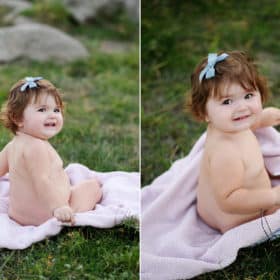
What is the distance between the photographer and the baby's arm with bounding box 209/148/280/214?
1631mm

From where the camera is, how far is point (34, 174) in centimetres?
164

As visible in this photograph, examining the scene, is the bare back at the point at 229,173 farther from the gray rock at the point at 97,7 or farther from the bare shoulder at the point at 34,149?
the gray rock at the point at 97,7

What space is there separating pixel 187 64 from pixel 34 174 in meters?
1.37

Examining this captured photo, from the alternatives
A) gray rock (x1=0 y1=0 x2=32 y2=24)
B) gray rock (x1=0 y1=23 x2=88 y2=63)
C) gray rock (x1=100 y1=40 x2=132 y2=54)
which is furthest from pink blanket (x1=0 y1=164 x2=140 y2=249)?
gray rock (x1=0 y1=0 x2=32 y2=24)

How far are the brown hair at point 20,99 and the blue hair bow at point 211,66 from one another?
15.6 inches

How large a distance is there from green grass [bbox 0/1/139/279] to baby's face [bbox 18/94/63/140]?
26cm

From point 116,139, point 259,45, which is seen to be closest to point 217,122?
point 116,139

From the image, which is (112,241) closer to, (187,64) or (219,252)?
(219,252)

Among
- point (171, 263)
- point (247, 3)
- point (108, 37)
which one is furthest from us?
point (108, 37)

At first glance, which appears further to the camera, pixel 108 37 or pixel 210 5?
pixel 108 37

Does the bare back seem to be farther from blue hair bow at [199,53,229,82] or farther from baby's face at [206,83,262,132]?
blue hair bow at [199,53,229,82]

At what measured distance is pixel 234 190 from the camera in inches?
64.5

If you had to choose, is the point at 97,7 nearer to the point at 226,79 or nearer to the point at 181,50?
the point at 181,50

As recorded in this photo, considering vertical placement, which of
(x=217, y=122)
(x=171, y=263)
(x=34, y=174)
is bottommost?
(x=171, y=263)
